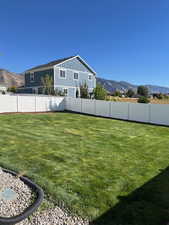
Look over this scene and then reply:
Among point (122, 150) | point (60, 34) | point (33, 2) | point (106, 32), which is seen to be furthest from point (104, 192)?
point (60, 34)

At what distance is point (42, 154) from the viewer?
17.4ft

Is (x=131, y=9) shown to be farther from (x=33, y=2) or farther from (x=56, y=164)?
(x=56, y=164)

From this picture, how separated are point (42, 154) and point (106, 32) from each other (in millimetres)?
16329

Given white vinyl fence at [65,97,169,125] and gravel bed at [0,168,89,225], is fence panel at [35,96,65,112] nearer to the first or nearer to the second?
white vinyl fence at [65,97,169,125]

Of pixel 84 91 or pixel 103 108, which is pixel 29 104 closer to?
pixel 103 108

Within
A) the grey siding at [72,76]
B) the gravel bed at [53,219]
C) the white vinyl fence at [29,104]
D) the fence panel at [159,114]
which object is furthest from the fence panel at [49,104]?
the gravel bed at [53,219]

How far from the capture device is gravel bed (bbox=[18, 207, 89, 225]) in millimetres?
2436

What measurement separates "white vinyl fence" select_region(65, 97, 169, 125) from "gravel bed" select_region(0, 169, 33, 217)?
11.6 m

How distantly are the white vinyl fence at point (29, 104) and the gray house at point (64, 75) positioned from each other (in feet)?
19.0

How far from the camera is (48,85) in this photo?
22250mm

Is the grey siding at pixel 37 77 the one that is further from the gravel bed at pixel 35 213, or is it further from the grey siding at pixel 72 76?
the gravel bed at pixel 35 213

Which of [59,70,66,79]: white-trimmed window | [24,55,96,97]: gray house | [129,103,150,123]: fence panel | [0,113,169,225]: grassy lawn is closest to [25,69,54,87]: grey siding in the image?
[24,55,96,97]: gray house

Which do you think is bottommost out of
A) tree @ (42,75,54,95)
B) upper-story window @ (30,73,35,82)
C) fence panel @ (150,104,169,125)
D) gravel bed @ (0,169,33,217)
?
gravel bed @ (0,169,33,217)

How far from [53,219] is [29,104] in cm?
1394
